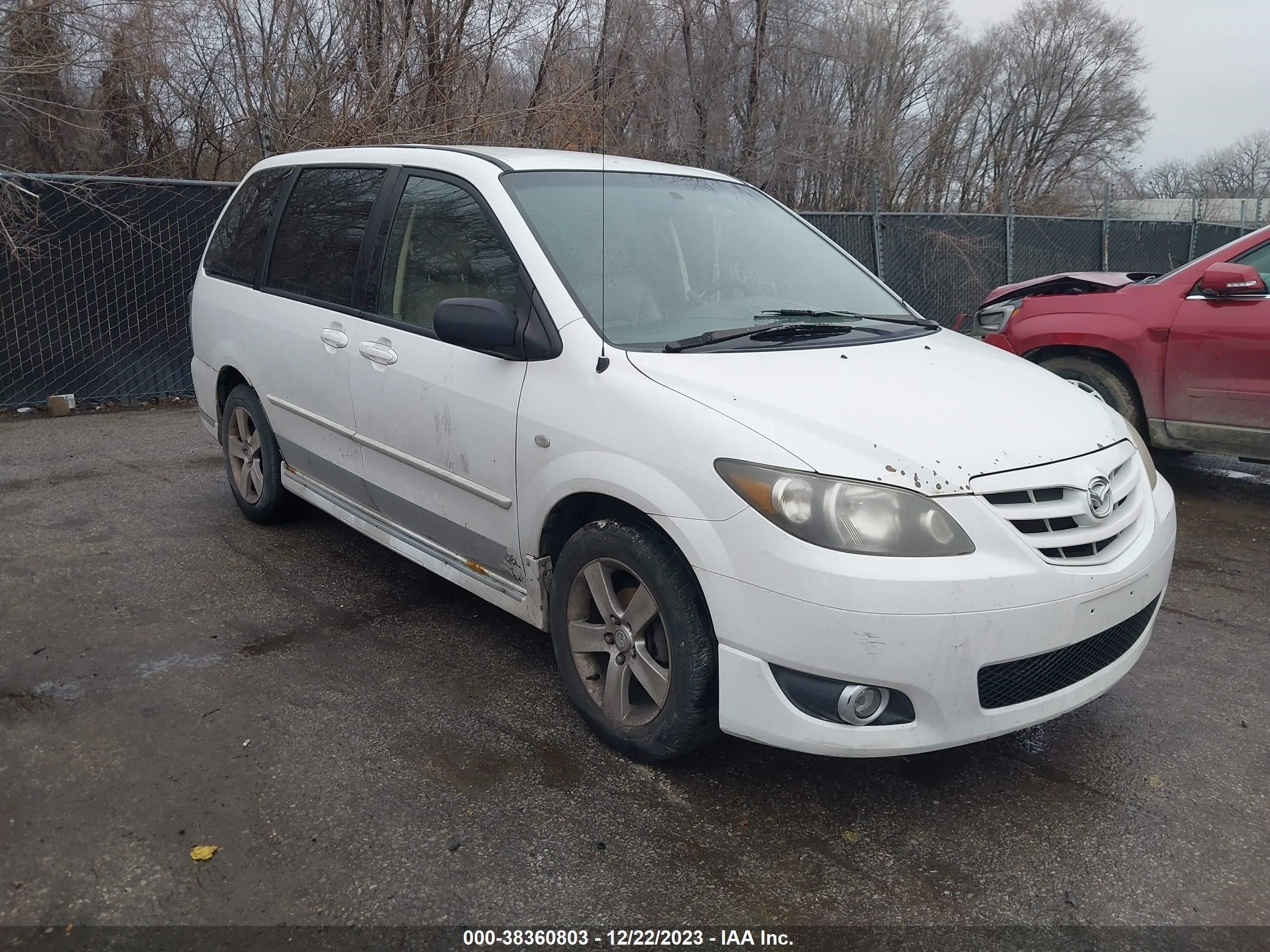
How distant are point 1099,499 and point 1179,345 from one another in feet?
12.2

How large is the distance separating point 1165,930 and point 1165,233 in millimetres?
18793

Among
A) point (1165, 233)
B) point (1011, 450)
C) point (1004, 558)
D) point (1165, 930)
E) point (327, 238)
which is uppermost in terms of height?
point (1165, 233)

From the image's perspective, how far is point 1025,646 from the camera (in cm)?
257

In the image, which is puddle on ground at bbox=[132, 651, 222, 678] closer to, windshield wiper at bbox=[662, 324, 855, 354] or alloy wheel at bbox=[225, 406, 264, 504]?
alloy wheel at bbox=[225, 406, 264, 504]

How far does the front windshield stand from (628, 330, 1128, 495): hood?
0.31m

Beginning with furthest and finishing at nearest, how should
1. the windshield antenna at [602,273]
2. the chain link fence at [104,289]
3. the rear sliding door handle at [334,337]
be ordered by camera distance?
the chain link fence at [104,289] → the rear sliding door handle at [334,337] → the windshield antenna at [602,273]

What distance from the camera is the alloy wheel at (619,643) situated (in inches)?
114

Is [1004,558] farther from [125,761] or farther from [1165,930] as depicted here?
[125,761]

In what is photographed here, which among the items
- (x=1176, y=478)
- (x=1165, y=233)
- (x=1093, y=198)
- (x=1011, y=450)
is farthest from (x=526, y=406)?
(x=1093, y=198)

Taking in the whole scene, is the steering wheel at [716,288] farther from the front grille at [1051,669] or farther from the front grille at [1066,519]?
the front grille at [1051,669]

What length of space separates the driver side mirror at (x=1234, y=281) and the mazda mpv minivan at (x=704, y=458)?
269 cm

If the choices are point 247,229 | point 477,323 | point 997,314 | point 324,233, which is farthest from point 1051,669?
point 997,314

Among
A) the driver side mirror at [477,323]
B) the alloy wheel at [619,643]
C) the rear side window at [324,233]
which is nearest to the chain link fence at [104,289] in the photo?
the rear side window at [324,233]

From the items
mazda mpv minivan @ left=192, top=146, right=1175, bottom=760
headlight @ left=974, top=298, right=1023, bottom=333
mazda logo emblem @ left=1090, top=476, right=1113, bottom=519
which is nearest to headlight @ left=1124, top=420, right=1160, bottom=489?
mazda mpv minivan @ left=192, top=146, right=1175, bottom=760
